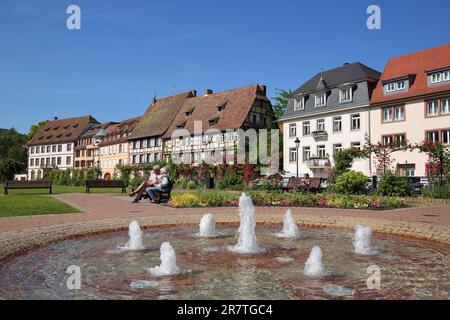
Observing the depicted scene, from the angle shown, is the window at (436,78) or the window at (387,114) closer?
the window at (436,78)

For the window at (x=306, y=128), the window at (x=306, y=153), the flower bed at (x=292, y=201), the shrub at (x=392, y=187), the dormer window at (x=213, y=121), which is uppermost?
the dormer window at (x=213, y=121)

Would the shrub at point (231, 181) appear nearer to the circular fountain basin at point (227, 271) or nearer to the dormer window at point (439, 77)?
the dormer window at point (439, 77)

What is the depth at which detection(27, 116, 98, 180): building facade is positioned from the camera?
87.2 meters

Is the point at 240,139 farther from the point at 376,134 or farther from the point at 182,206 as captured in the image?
the point at 182,206

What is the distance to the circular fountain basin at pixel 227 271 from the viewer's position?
485 centimetres

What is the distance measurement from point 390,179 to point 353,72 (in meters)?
24.5

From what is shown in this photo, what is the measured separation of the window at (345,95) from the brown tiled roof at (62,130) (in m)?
62.3

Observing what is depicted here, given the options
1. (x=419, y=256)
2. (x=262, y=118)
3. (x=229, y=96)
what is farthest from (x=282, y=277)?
(x=229, y=96)

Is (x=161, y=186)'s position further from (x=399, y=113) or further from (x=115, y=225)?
(x=399, y=113)

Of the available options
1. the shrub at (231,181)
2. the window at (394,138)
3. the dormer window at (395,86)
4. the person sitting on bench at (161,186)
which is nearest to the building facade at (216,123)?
the shrub at (231,181)

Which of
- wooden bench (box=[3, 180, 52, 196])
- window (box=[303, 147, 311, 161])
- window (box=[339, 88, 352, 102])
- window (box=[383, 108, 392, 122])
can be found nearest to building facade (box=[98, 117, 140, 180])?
window (box=[303, 147, 311, 161])

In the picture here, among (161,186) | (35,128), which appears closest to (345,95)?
(161,186)

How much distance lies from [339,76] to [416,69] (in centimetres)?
822

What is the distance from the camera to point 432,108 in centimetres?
3509
